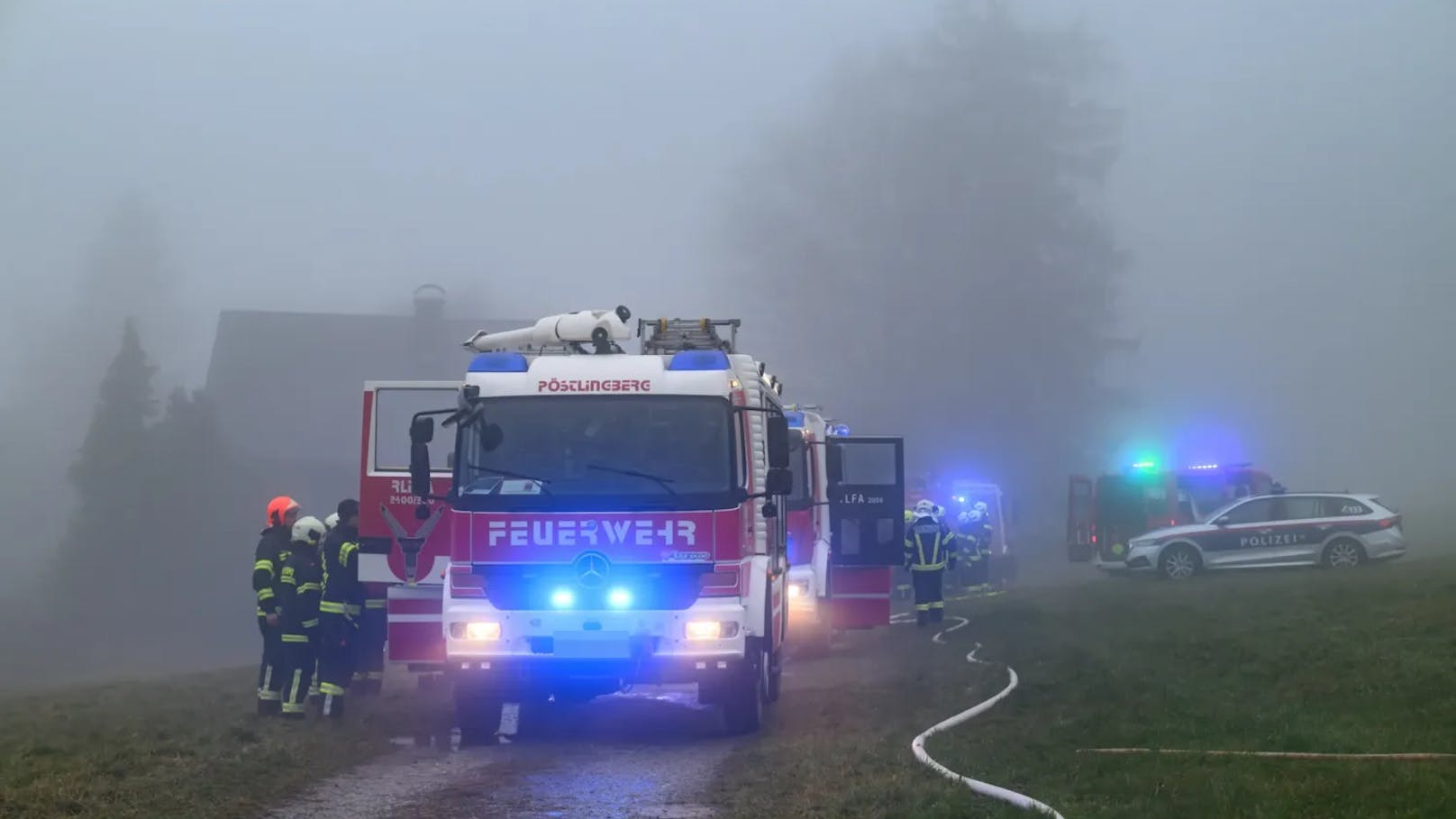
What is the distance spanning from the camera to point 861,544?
1677 cm

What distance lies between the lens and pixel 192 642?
116ft

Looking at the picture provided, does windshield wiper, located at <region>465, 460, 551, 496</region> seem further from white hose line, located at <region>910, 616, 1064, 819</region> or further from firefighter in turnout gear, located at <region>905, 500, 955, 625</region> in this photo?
firefighter in turnout gear, located at <region>905, 500, 955, 625</region>

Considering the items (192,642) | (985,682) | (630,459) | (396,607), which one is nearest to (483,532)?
(630,459)

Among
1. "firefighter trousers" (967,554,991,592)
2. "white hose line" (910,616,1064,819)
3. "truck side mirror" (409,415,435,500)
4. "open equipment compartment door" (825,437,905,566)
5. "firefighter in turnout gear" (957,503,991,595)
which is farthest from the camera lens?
"firefighter trousers" (967,554,991,592)

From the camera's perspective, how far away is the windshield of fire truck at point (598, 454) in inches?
390

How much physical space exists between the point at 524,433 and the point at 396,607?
3141 mm

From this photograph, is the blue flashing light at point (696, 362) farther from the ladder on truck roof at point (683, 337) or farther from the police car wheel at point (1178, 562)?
the police car wheel at point (1178, 562)

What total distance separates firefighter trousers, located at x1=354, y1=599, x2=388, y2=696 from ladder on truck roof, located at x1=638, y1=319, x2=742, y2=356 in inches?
141

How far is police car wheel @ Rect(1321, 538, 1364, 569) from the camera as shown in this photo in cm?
2192

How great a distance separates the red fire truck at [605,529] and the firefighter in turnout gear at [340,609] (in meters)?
1.71

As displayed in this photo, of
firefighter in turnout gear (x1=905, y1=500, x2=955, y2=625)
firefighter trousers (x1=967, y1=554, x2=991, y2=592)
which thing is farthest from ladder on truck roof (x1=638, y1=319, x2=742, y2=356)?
firefighter trousers (x1=967, y1=554, x2=991, y2=592)

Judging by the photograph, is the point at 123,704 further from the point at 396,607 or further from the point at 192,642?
the point at 192,642

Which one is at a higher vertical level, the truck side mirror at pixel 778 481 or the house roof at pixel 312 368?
the house roof at pixel 312 368

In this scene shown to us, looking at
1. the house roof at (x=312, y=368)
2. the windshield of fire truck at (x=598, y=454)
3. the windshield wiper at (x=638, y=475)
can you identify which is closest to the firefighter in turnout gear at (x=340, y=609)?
the windshield of fire truck at (x=598, y=454)
